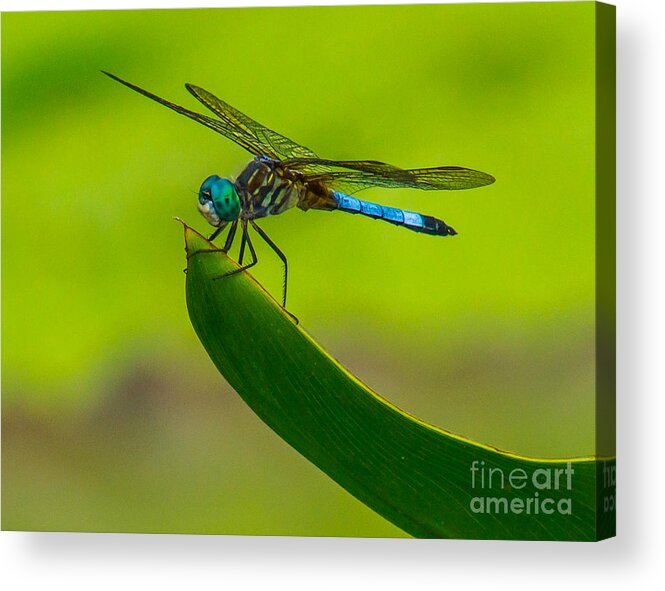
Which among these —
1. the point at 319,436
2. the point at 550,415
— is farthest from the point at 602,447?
the point at 319,436

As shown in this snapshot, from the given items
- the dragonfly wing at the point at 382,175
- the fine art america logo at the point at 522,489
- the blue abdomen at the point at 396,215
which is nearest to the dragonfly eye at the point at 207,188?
the dragonfly wing at the point at 382,175

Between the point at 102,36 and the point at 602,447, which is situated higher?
the point at 102,36

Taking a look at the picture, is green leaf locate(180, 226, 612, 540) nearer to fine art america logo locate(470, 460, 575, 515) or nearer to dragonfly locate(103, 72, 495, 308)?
fine art america logo locate(470, 460, 575, 515)

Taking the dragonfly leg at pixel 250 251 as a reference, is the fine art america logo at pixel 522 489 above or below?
below

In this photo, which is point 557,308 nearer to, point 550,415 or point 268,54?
point 550,415

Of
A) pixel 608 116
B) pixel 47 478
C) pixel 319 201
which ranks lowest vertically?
pixel 47 478

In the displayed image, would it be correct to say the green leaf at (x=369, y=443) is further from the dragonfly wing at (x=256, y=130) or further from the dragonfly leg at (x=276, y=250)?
the dragonfly wing at (x=256, y=130)
